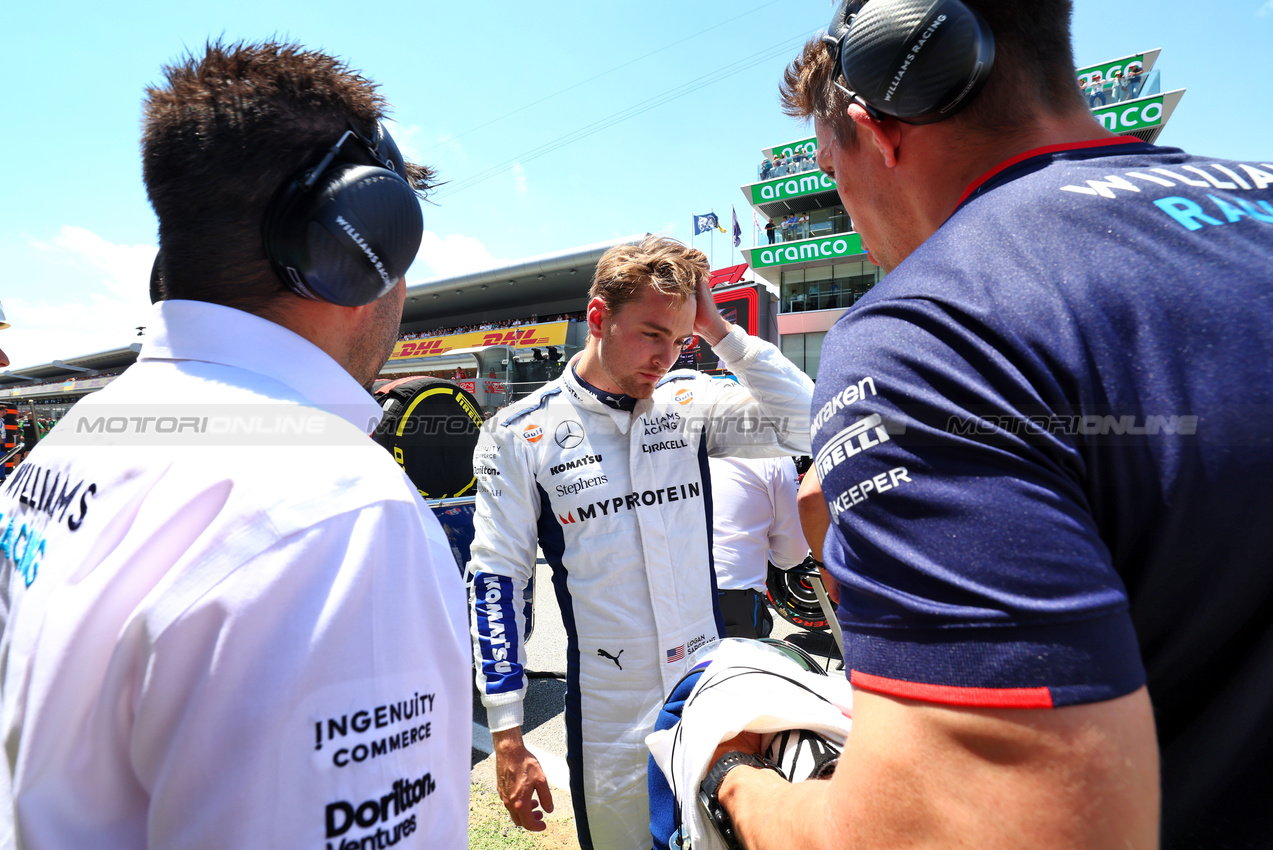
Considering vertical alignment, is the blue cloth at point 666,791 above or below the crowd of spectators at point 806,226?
below

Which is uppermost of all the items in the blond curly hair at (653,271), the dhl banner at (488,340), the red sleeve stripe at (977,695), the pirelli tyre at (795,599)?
the dhl banner at (488,340)

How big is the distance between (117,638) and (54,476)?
320 mm

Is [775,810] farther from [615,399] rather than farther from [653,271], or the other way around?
[653,271]

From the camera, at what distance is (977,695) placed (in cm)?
49

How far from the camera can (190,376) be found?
772 mm

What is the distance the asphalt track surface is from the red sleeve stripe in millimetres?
2129

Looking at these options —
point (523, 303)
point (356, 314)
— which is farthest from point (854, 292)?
point (356, 314)

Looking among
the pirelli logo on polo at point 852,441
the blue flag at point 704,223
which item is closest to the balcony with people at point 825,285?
the blue flag at point 704,223

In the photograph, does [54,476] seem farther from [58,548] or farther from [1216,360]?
[1216,360]

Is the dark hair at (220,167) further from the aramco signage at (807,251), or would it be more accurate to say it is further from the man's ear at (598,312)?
the aramco signage at (807,251)

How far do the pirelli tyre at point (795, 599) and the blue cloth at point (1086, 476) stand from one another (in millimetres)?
4259

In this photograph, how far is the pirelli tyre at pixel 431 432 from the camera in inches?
184

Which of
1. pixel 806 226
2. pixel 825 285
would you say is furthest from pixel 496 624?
pixel 806 226

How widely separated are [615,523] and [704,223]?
3029 centimetres
